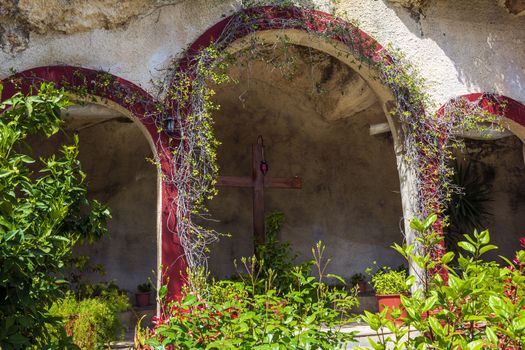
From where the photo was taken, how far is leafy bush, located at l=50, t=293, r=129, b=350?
14.5 feet

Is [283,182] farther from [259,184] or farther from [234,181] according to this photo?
[234,181]

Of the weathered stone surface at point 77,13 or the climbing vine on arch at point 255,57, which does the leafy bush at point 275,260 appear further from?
the weathered stone surface at point 77,13

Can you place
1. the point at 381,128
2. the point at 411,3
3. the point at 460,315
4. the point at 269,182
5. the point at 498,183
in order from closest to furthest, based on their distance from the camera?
the point at 460,315
the point at 411,3
the point at 381,128
the point at 269,182
the point at 498,183

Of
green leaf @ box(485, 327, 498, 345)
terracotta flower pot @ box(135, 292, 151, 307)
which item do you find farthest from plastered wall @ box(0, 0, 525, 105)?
green leaf @ box(485, 327, 498, 345)

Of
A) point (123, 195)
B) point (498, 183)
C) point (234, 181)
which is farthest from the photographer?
point (498, 183)

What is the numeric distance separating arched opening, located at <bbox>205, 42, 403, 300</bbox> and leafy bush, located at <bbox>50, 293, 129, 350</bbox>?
12.5 ft

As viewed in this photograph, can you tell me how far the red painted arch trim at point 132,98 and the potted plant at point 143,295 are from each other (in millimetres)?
3044

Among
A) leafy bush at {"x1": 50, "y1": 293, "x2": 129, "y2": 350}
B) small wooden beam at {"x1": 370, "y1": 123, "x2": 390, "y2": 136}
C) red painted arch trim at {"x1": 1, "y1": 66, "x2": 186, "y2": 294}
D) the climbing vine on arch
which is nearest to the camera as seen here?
leafy bush at {"x1": 50, "y1": 293, "x2": 129, "y2": 350}

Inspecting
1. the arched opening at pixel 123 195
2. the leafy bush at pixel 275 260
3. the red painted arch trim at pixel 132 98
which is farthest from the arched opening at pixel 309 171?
the red painted arch trim at pixel 132 98

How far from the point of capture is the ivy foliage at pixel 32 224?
7.13 ft

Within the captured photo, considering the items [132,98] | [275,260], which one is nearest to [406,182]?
[275,260]

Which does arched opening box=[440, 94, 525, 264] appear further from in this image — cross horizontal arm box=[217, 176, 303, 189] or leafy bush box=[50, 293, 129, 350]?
leafy bush box=[50, 293, 129, 350]

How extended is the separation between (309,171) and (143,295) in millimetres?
3358

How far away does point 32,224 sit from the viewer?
235cm
